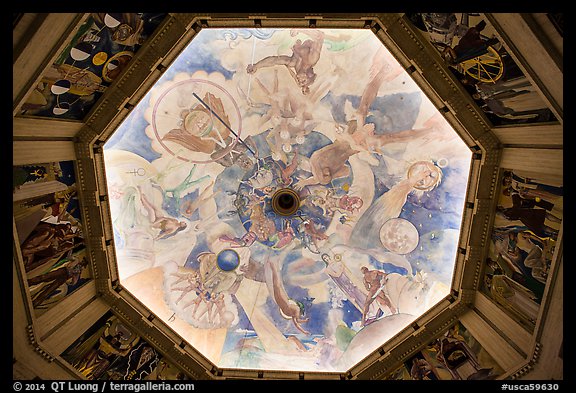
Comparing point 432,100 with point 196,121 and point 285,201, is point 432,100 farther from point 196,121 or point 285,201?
point 196,121

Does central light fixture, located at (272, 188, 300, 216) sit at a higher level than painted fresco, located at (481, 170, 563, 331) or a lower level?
higher

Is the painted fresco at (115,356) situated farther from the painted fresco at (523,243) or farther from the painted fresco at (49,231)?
the painted fresco at (523,243)

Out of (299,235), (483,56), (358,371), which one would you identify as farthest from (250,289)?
(483,56)

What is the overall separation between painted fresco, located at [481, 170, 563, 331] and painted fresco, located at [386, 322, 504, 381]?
1.25 meters

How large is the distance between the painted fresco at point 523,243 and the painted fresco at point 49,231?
1029cm

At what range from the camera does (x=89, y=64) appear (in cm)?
922

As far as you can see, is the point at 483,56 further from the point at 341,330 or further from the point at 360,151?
the point at 341,330

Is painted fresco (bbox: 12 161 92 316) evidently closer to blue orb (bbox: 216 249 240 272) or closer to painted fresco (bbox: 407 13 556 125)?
blue orb (bbox: 216 249 240 272)

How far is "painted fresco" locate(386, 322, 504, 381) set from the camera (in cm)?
1027

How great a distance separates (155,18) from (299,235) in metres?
7.70

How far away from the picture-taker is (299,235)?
14.1 metres

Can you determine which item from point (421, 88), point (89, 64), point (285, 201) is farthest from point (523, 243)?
point (89, 64)

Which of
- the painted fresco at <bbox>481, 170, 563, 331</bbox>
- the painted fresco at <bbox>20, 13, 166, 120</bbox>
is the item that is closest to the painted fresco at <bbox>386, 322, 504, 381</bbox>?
the painted fresco at <bbox>481, 170, 563, 331</bbox>
